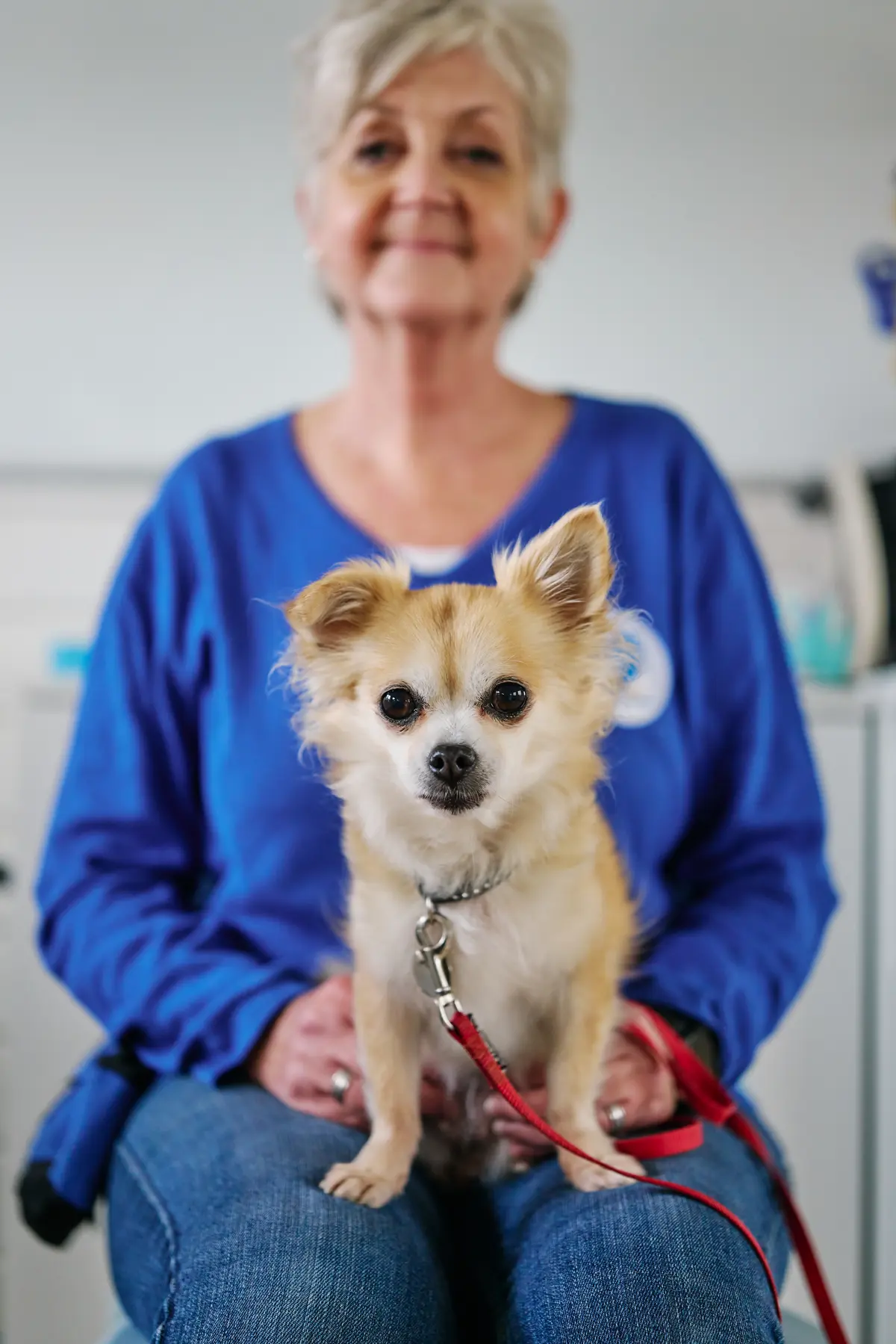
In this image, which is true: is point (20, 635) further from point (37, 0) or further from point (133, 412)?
point (37, 0)

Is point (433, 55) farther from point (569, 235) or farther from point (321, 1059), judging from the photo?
point (569, 235)

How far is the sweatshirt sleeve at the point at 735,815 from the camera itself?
44.8 inches

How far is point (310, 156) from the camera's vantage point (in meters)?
1.29

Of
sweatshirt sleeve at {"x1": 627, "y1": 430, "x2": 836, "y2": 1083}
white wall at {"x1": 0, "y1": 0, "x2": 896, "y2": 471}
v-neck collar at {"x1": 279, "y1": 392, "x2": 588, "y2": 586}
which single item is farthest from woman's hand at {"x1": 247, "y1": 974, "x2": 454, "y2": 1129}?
white wall at {"x1": 0, "y1": 0, "x2": 896, "y2": 471}

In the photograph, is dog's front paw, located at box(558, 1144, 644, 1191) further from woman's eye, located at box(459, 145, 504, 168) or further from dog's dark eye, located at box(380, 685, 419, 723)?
woman's eye, located at box(459, 145, 504, 168)

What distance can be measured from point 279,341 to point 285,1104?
1.88m

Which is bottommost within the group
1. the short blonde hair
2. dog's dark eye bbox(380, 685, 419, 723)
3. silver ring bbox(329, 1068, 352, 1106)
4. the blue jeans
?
the blue jeans

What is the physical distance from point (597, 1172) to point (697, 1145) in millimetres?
160

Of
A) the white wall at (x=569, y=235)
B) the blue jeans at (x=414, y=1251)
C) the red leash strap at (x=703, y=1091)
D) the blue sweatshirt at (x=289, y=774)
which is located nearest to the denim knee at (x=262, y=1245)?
the blue jeans at (x=414, y=1251)

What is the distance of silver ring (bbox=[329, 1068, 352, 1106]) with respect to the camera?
1043 millimetres

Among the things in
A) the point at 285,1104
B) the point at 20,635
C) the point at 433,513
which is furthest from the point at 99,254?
the point at 285,1104

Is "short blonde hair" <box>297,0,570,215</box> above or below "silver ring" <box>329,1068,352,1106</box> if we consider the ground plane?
above

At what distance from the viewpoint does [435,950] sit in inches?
32.9

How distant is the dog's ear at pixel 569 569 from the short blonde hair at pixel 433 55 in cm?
64
